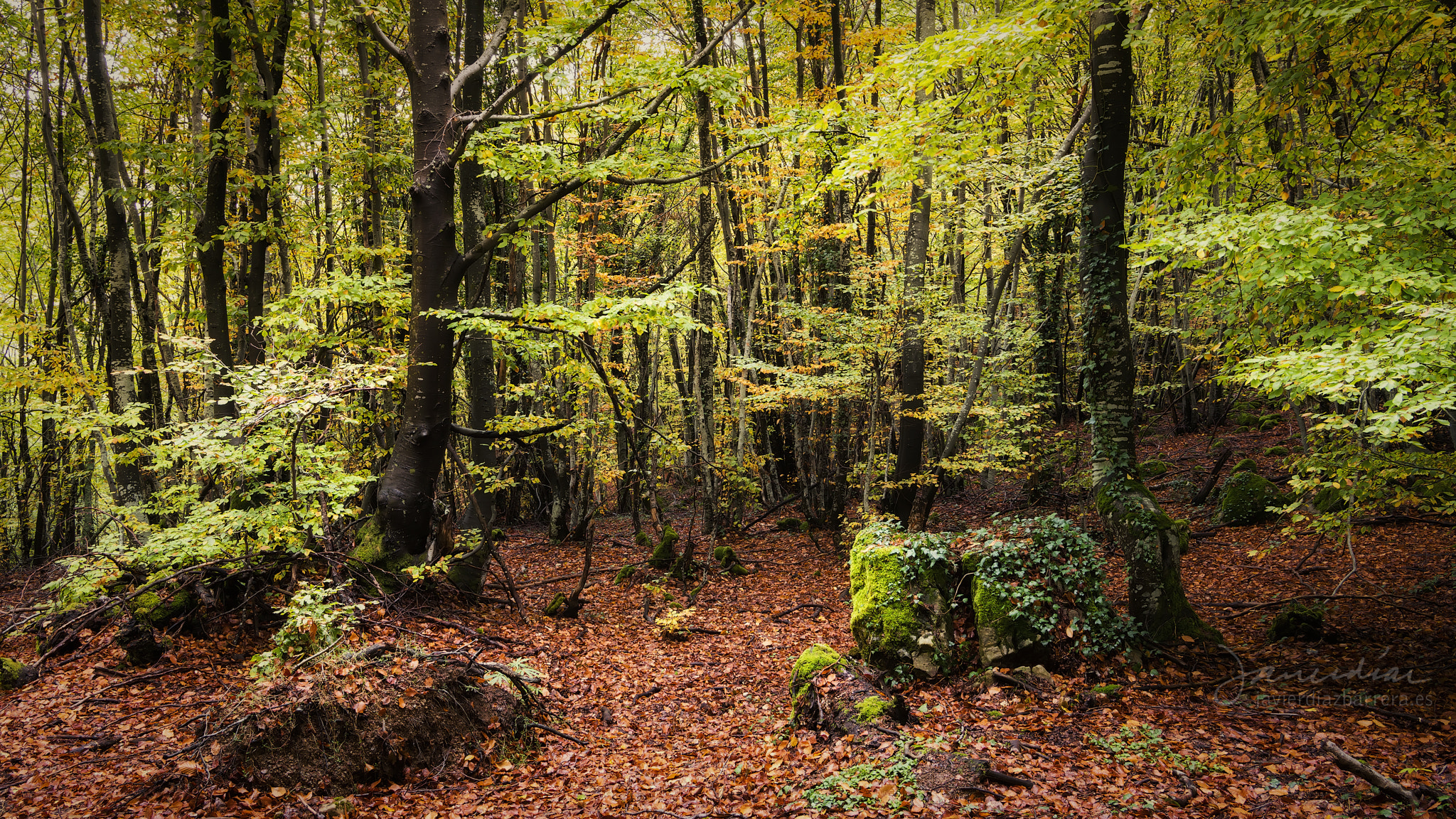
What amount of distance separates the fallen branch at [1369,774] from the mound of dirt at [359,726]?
6215mm

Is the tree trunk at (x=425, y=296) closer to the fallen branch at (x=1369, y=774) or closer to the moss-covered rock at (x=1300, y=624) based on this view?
the fallen branch at (x=1369, y=774)

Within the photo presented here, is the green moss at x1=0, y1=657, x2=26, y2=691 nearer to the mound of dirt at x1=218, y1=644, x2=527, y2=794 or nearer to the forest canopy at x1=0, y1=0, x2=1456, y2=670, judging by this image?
the forest canopy at x1=0, y1=0, x2=1456, y2=670

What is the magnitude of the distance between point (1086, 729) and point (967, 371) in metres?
11.6

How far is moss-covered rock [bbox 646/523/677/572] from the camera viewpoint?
37.8 feet

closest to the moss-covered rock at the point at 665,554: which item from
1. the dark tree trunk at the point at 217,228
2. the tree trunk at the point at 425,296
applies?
the tree trunk at the point at 425,296

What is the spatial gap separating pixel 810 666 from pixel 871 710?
2.68 feet

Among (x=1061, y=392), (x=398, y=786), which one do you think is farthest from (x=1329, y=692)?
(x=1061, y=392)

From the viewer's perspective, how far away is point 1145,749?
482 centimetres

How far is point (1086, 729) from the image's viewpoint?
5.25 m

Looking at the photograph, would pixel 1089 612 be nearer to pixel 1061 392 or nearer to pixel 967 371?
pixel 967 371

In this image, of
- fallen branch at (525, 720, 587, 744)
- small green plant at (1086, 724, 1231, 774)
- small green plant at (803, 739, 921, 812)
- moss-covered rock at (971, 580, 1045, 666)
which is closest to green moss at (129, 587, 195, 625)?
fallen branch at (525, 720, 587, 744)

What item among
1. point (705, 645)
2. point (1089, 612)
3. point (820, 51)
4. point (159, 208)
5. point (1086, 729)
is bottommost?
point (705, 645)

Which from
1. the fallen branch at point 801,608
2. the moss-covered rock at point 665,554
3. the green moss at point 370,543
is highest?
the green moss at point 370,543

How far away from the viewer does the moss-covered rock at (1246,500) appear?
11.1m
